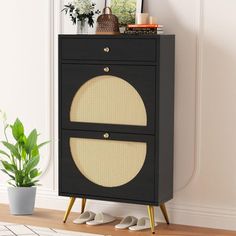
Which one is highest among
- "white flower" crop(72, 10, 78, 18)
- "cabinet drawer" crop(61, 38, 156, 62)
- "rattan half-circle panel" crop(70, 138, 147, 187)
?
"white flower" crop(72, 10, 78, 18)

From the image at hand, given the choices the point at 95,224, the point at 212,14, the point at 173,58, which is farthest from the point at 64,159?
the point at 212,14

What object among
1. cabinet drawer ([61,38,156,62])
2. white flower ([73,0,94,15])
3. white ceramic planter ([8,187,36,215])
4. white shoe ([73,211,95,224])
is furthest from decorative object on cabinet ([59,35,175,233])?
white ceramic planter ([8,187,36,215])

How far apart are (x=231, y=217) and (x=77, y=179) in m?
0.95

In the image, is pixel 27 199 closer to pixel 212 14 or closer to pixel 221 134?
pixel 221 134

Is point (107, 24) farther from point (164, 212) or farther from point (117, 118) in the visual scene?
point (164, 212)

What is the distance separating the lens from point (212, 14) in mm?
4258

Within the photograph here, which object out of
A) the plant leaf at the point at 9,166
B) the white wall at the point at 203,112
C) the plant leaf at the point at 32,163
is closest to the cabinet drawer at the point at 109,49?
the white wall at the point at 203,112

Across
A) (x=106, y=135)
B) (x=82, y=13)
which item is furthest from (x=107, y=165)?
(x=82, y=13)

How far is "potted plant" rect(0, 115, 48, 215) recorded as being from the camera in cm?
460

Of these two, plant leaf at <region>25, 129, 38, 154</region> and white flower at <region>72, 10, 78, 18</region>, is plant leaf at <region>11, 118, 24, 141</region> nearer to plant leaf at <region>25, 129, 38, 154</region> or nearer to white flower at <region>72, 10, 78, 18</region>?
plant leaf at <region>25, 129, 38, 154</region>

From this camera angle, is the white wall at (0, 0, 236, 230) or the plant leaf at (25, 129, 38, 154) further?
the plant leaf at (25, 129, 38, 154)

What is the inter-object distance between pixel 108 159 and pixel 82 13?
90cm

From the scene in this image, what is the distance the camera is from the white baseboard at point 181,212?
430cm

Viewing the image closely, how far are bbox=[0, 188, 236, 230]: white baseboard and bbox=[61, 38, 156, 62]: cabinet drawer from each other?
3.22ft
